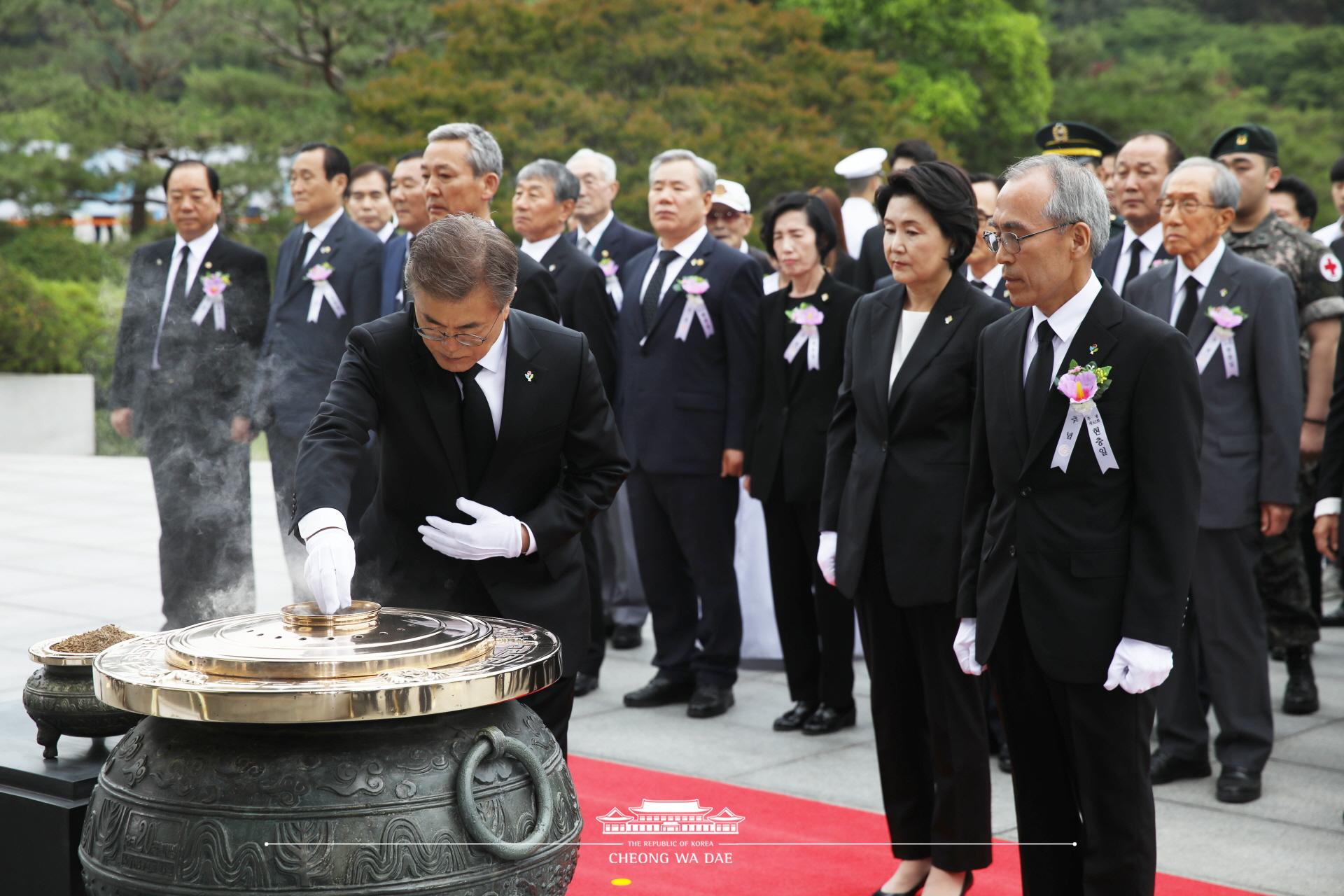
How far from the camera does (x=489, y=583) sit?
3000mm

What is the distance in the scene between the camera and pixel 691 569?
5.59 m

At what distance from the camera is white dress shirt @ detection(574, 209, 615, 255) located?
6434mm

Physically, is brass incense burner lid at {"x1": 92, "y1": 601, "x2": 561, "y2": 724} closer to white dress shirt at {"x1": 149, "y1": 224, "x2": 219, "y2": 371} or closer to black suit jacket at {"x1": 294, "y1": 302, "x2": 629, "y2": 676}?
black suit jacket at {"x1": 294, "y1": 302, "x2": 629, "y2": 676}

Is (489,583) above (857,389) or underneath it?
underneath

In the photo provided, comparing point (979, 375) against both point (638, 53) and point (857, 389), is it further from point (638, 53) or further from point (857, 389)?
point (638, 53)

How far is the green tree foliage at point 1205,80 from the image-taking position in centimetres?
2372

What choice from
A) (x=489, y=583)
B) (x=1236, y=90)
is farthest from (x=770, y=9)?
(x=489, y=583)

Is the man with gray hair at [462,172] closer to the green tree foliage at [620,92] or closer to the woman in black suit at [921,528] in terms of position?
the woman in black suit at [921,528]

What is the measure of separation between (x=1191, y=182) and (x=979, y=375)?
1.69 meters

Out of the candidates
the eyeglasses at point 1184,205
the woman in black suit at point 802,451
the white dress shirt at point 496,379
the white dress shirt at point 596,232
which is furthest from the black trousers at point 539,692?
the white dress shirt at point 596,232

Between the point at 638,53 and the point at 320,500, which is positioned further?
the point at 638,53

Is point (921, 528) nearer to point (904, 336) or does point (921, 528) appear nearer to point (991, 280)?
point (904, 336)

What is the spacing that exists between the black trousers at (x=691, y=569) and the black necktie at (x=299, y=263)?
1691 mm

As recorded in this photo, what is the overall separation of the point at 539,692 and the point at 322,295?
3.27 metres
